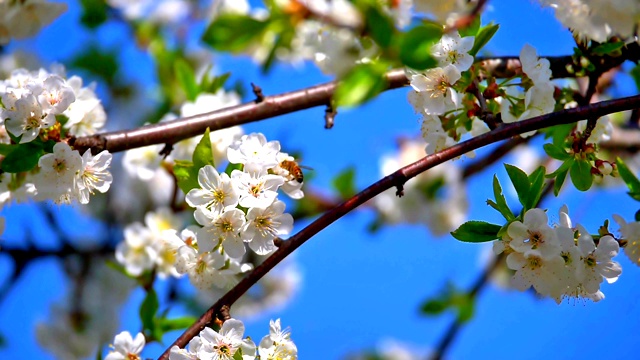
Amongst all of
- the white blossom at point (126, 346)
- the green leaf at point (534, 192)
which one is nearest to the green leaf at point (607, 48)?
the green leaf at point (534, 192)

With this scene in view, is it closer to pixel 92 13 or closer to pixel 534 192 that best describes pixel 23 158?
pixel 534 192

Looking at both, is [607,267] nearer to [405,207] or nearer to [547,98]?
[547,98]

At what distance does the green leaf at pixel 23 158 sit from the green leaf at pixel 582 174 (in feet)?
3.90

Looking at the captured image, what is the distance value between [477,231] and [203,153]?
62 cm

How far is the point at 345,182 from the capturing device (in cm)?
392

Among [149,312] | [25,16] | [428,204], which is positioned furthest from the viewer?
[428,204]

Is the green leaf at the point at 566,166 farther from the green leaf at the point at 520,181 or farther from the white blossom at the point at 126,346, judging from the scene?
the white blossom at the point at 126,346

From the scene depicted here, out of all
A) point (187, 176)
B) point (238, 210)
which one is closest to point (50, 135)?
point (187, 176)

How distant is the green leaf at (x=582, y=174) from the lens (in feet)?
5.15

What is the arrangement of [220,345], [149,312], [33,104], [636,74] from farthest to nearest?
[149,312]
[636,74]
[33,104]
[220,345]

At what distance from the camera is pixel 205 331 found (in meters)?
1.47

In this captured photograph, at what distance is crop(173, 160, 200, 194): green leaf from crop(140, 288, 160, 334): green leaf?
20.8 inches

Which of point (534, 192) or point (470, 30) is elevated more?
point (470, 30)

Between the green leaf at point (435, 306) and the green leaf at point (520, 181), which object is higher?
the green leaf at point (435, 306)
